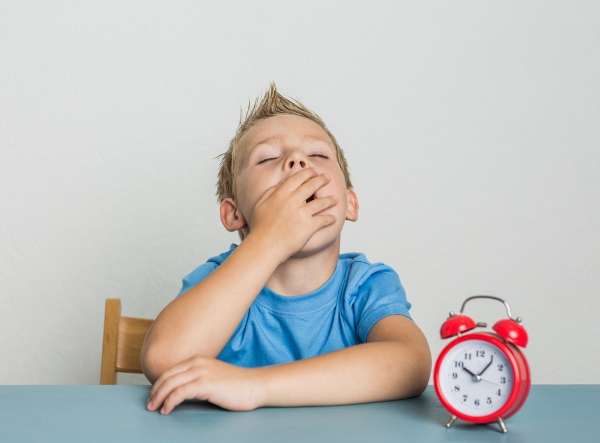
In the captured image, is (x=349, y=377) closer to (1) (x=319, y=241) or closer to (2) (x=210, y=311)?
(2) (x=210, y=311)

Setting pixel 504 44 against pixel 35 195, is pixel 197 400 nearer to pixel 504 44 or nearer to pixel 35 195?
pixel 35 195

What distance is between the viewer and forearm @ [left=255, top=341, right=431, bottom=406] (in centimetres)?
75

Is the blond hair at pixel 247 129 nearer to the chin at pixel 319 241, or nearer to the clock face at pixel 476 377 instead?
the chin at pixel 319 241

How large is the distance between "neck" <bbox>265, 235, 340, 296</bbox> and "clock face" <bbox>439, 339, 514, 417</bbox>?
1.47 ft

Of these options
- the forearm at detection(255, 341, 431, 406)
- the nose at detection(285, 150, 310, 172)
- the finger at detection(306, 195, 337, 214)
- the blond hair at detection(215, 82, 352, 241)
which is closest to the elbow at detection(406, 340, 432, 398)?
the forearm at detection(255, 341, 431, 406)

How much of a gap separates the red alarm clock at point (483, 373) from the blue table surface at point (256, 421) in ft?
0.06

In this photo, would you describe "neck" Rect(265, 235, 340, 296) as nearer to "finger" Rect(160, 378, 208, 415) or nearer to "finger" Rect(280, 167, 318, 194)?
"finger" Rect(280, 167, 318, 194)

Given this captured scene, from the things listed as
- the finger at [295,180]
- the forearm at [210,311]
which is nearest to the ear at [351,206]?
the finger at [295,180]

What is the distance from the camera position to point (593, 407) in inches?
30.6

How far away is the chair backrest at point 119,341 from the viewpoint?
1210 mm

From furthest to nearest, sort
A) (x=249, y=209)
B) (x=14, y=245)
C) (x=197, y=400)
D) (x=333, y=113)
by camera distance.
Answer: (x=333, y=113) < (x=14, y=245) < (x=249, y=209) < (x=197, y=400)

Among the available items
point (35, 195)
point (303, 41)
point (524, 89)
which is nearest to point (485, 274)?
point (524, 89)

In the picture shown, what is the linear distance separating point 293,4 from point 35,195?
829mm

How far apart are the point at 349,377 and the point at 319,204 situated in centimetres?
28
